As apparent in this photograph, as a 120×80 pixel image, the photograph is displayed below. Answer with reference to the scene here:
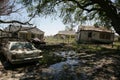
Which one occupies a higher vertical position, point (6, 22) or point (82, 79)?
point (6, 22)

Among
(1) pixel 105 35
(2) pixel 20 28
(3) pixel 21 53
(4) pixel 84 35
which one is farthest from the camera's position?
(1) pixel 105 35

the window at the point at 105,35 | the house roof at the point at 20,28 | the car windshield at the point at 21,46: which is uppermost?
the house roof at the point at 20,28

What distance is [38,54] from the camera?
12359 millimetres

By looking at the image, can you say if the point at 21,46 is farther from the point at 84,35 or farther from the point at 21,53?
the point at 84,35

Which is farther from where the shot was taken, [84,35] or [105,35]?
[105,35]

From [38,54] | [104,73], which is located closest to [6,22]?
[38,54]

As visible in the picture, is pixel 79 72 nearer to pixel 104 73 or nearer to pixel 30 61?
pixel 104 73

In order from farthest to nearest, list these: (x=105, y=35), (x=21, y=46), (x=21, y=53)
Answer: (x=105, y=35) < (x=21, y=46) < (x=21, y=53)

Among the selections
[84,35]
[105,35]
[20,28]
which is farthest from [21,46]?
[105,35]

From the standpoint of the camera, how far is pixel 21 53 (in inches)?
445

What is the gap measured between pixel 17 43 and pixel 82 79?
652 centimetres

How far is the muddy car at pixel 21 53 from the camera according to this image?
11.1 meters

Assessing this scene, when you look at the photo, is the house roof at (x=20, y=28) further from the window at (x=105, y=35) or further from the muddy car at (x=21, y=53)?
the window at (x=105, y=35)

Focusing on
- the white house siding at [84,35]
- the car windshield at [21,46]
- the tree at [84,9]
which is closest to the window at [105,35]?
the white house siding at [84,35]
